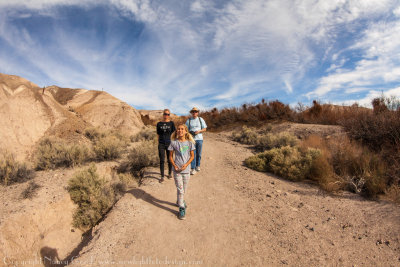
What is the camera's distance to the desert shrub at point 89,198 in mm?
3602

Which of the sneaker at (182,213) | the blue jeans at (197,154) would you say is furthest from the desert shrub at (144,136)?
the sneaker at (182,213)

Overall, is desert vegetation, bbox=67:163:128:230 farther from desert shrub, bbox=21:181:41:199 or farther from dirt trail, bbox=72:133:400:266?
desert shrub, bbox=21:181:41:199

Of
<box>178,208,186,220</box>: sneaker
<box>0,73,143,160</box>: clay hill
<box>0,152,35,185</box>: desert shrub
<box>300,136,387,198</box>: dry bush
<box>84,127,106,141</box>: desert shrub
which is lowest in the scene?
<box>178,208,186,220</box>: sneaker

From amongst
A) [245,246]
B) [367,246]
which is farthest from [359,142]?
[245,246]

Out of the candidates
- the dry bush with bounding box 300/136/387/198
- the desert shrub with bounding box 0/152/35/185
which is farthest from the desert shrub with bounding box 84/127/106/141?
the dry bush with bounding box 300/136/387/198

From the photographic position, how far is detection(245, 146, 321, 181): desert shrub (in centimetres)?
504

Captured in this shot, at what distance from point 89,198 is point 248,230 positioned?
323cm

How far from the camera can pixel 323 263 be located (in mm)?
2277

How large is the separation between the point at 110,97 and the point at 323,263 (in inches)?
505

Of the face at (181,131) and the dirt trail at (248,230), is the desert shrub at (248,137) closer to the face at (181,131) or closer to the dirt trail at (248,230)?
the dirt trail at (248,230)

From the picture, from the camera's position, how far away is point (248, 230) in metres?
2.99

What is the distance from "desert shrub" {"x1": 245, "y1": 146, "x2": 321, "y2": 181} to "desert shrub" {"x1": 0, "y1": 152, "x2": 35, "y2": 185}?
20.5ft

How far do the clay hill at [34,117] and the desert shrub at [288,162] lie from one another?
7.17m

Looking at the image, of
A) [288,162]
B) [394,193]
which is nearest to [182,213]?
[288,162]
